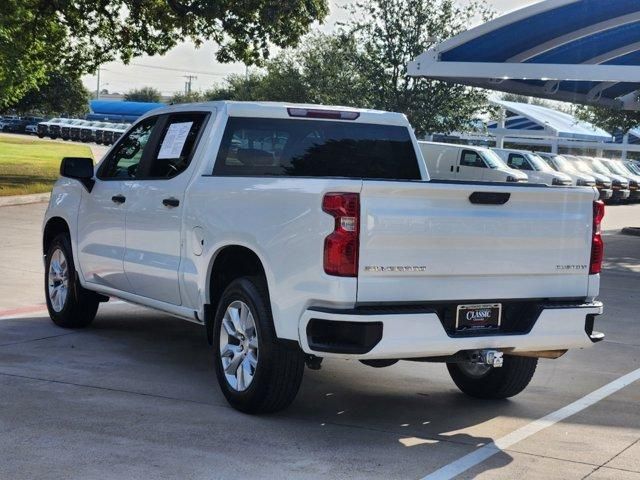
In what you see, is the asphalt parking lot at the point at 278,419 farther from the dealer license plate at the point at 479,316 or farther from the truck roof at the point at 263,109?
the truck roof at the point at 263,109

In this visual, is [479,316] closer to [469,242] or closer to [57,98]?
[469,242]

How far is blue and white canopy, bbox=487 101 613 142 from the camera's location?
191ft

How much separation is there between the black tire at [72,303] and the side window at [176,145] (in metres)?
1.55

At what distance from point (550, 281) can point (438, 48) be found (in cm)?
1523

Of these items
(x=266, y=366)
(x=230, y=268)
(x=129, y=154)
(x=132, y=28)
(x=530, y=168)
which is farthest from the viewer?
(x=530, y=168)

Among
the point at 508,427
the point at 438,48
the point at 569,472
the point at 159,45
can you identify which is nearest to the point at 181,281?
the point at 508,427

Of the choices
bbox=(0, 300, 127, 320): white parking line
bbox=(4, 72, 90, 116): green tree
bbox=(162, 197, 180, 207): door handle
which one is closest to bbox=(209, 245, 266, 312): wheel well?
bbox=(162, 197, 180, 207): door handle

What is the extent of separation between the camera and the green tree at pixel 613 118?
33831 mm

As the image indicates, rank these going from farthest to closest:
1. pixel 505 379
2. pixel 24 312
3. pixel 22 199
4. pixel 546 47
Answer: pixel 22 199 < pixel 546 47 < pixel 24 312 < pixel 505 379

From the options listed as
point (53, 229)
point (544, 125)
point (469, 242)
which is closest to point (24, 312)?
point (53, 229)

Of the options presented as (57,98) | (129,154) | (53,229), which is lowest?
(57,98)

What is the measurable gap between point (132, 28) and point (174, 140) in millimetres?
23299

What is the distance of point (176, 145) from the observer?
8062mm

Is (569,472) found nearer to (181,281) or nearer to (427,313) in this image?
(427,313)
